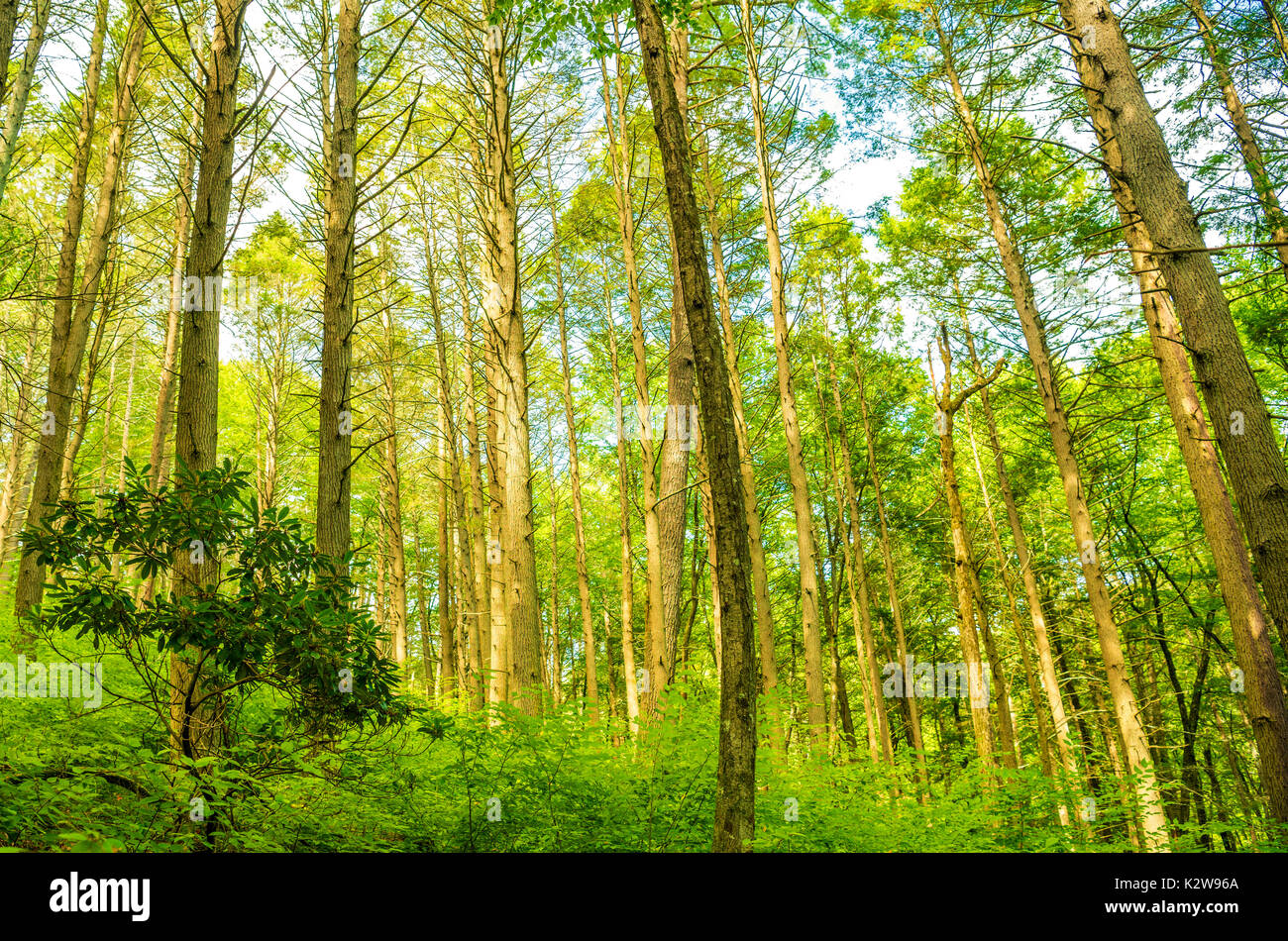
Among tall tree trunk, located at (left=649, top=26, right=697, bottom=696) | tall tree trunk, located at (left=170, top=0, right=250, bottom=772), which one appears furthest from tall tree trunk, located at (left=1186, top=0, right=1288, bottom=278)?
tall tree trunk, located at (left=170, top=0, right=250, bottom=772)

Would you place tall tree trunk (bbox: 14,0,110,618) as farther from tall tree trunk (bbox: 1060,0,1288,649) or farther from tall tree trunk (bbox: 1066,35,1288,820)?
tall tree trunk (bbox: 1066,35,1288,820)

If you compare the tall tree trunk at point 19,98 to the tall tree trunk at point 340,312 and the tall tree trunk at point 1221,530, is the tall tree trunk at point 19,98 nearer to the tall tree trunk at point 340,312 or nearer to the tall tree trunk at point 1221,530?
the tall tree trunk at point 340,312

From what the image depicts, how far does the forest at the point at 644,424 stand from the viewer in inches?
141

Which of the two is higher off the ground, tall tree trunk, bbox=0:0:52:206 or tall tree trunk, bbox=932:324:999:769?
tall tree trunk, bbox=0:0:52:206

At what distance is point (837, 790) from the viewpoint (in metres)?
6.22

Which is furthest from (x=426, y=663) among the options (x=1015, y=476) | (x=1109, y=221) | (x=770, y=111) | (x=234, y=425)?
(x=1109, y=221)

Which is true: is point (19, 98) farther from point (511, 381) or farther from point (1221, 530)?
point (1221, 530)

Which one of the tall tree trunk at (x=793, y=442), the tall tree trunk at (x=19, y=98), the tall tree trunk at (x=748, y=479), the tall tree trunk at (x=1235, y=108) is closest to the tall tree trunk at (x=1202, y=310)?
the tall tree trunk at (x=1235, y=108)

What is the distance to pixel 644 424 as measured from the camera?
8.28 metres

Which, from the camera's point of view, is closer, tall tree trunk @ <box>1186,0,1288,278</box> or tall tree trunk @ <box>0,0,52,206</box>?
tall tree trunk @ <box>0,0,52,206</box>

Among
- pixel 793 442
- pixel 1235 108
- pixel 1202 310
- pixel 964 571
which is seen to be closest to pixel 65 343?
pixel 793 442

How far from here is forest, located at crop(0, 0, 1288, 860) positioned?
358 cm

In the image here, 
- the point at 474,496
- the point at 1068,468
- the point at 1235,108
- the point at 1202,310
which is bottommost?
the point at 1068,468

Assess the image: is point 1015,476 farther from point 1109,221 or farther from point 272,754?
point 272,754
